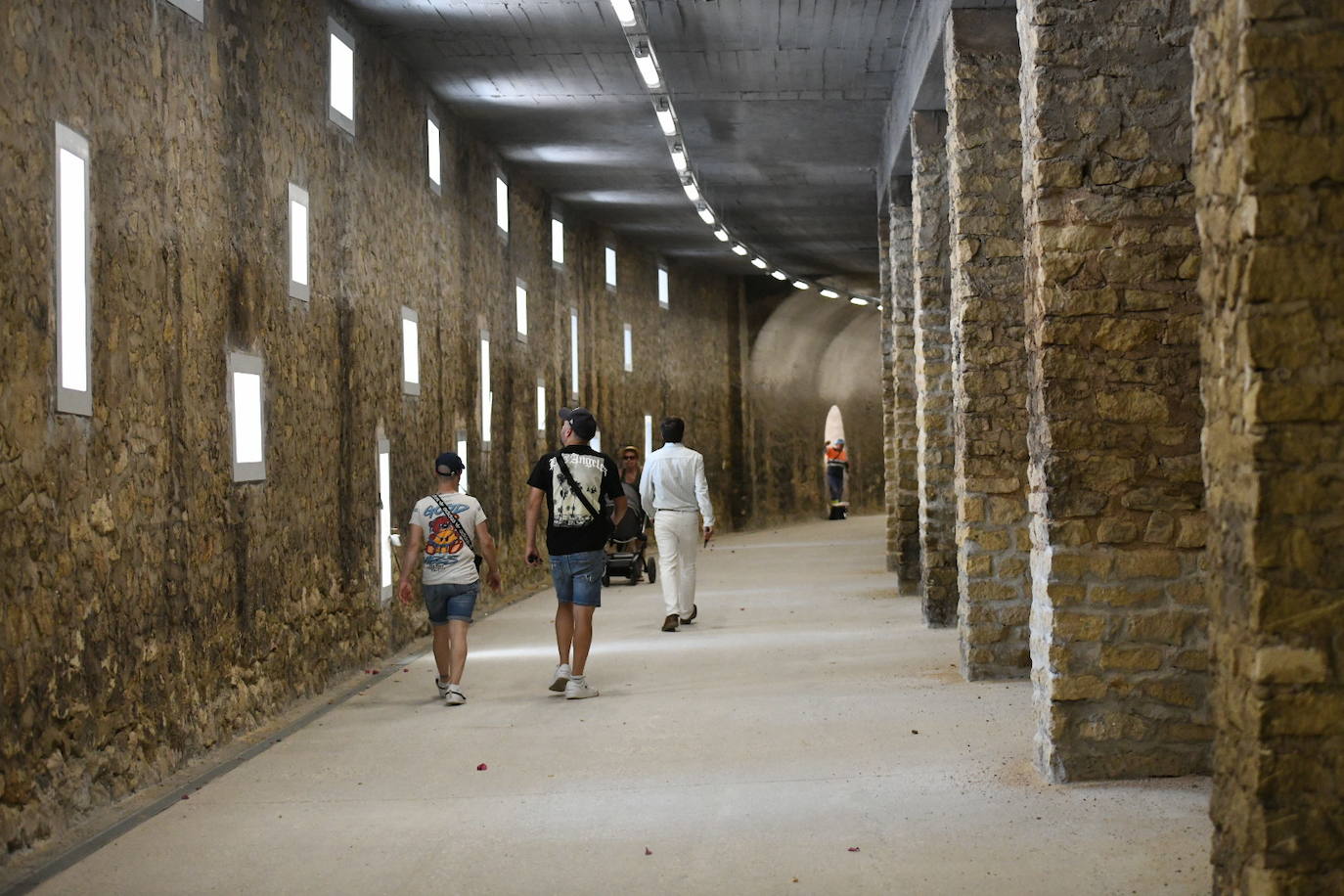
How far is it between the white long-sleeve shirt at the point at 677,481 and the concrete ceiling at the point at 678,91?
10.8 feet

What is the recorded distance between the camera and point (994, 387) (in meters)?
8.89

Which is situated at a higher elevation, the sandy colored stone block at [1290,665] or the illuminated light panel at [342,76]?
Result: the illuminated light panel at [342,76]

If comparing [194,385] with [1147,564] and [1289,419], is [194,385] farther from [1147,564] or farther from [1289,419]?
[1289,419]

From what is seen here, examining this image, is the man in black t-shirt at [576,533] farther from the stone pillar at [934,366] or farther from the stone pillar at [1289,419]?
the stone pillar at [1289,419]

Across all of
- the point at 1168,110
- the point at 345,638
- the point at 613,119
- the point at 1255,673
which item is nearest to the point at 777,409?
the point at 613,119

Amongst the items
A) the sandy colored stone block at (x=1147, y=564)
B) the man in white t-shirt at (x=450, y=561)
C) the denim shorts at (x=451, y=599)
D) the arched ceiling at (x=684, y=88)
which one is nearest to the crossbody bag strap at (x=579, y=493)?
the man in white t-shirt at (x=450, y=561)

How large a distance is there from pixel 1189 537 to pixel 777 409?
82.5ft

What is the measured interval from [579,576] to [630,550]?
8808 mm

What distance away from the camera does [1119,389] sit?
6199 millimetres

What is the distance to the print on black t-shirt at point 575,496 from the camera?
8.76 metres

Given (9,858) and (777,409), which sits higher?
(777,409)

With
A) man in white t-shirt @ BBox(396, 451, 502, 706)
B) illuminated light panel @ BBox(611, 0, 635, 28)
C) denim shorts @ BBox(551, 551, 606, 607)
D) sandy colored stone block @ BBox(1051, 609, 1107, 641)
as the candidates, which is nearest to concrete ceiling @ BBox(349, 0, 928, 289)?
illuminated light panel @ BBox(611, 0, 635, 28)

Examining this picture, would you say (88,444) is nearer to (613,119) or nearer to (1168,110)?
(1168,110)

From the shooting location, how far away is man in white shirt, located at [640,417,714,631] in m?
12.0
